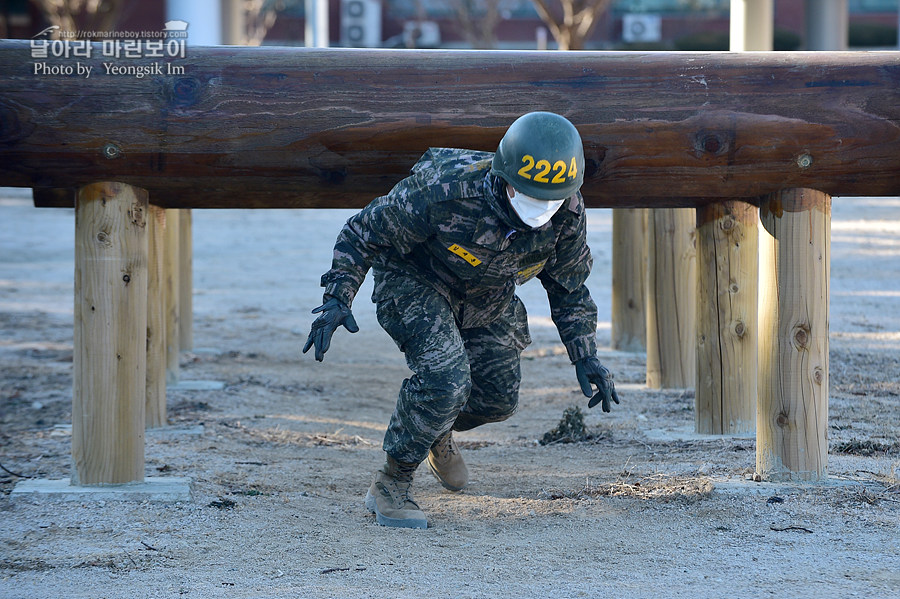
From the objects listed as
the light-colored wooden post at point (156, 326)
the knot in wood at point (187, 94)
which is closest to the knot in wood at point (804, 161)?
the knot in wood at point (187, 94)

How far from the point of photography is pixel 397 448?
3.91m

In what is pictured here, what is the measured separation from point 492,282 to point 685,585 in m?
1.30

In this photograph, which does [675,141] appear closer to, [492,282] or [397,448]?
[492,282]

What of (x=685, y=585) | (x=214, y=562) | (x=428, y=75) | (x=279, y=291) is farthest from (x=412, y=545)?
(x=279, y=291)

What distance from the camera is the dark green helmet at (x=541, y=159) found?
11.1ft

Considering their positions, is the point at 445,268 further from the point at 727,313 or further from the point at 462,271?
the point at 727,313

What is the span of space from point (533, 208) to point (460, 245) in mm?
374

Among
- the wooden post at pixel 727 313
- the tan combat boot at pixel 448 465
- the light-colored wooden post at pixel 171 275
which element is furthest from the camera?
the light-colored wooden post at pixel 171 275

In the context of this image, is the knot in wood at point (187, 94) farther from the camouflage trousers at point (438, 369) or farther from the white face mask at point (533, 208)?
the white face mask at point (533, 208)

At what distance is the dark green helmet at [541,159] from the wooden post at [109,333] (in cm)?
161

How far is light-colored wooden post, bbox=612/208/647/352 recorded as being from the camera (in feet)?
24.7

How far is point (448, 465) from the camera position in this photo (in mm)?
4402

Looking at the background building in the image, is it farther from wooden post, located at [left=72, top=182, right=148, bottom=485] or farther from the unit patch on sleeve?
the unit patch on sleeve

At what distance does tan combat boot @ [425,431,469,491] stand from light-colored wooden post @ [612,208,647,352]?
3480 millimetres
